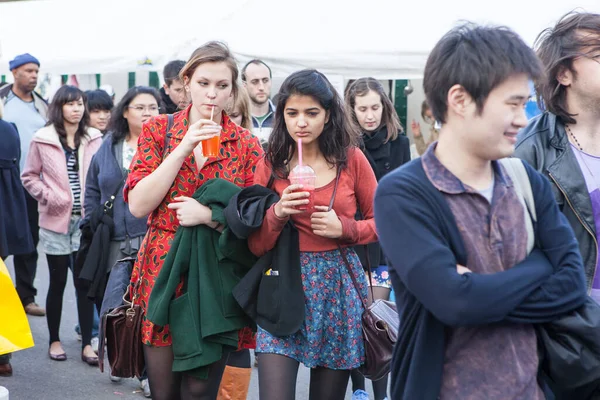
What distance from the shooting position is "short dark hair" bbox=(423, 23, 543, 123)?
2463 mm

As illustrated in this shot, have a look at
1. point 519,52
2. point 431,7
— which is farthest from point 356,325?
point 431,7

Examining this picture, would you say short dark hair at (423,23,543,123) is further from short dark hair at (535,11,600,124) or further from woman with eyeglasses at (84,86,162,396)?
woman with eyeglasses at (84,86,162,396)

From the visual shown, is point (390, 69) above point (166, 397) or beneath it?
above

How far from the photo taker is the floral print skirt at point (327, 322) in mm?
3975

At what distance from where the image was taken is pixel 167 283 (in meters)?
3.97

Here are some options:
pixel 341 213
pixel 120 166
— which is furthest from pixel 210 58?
pixel 120 166

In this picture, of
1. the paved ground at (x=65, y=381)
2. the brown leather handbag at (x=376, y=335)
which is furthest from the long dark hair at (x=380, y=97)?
the brown leather handbag at (x=376, y=335)

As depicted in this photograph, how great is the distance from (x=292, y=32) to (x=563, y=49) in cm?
804

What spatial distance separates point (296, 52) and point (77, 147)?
13.5 ft

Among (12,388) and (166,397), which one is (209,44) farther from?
(12,388)

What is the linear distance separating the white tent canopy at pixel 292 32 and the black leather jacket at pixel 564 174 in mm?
6336

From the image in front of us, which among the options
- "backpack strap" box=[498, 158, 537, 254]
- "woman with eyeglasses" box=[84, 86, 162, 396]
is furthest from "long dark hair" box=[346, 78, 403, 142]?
"backpack strap" box=[498, 158, 537, 254]

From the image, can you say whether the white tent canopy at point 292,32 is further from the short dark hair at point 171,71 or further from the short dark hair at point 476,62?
the short dark hair at point 476,62

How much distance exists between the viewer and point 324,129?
423 centimetres
